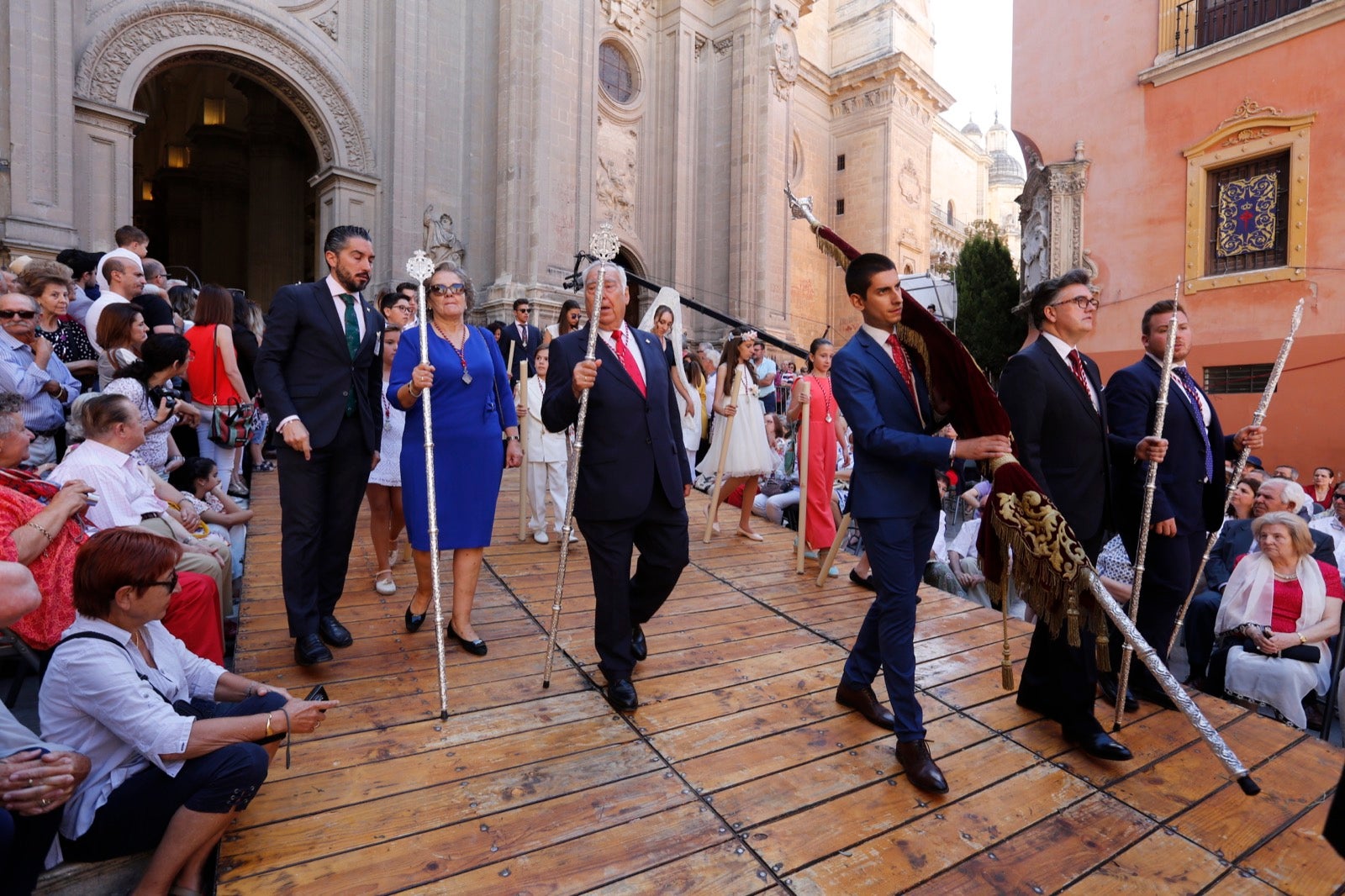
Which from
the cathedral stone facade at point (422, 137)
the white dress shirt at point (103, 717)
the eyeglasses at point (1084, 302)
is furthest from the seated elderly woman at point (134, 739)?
the cathedral stone facade at point (422, 137)

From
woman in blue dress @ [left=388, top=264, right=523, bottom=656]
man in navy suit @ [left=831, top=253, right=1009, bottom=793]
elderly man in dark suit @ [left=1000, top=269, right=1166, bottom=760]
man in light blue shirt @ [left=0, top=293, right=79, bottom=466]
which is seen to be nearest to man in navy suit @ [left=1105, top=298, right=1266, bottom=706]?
elderly man in dark suit @ [left=1000, top=269, right=1166, bottom=760]

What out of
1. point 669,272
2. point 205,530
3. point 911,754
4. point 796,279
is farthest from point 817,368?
point 796,279

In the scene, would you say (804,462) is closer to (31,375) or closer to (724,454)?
(724,454)

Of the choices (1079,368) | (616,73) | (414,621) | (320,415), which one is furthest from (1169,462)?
(616,73)

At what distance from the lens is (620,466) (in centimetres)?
355

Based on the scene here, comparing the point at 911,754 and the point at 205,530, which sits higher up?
the point at 205,530

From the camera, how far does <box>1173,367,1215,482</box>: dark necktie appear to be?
3.93 meters

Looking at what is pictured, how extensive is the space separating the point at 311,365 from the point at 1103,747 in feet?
13.6

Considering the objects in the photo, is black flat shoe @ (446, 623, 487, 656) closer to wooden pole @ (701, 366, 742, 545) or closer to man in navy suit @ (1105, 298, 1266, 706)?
wooden pole @ (701, 366, 742, 545)

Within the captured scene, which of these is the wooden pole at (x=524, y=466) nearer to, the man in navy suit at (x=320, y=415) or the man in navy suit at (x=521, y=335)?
the man in navy suit at (x=521, y=335)

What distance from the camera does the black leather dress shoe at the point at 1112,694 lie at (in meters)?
3.86

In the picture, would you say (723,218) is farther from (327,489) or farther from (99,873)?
(99,873)

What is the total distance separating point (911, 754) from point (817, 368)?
4285 millimetres

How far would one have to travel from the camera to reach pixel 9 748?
216 centimetres
